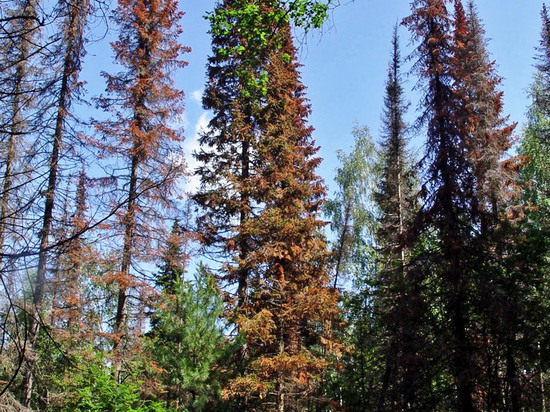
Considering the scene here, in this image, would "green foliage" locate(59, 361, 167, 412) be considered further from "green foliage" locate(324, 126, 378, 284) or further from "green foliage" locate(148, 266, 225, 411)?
"green foliage" locate(324, 126, 378, 284)

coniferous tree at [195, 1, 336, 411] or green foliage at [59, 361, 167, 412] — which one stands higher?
coniferous tree at [195, 1, 336, 411]

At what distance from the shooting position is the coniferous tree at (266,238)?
13938mm

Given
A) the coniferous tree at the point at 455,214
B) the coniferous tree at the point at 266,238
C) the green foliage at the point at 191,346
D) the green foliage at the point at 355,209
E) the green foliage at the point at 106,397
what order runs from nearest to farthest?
the green foliage at the point at 106,397 → the coniferous tree at the point at 455,214 → the green foliage at the point at 191,346 → the coniferous tree at the point at 266,238 → the green foliage at the point at 355,209

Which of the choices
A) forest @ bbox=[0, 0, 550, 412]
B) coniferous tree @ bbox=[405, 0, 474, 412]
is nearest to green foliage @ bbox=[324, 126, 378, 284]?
forest @ bbox=[0, 0, 550, 412]

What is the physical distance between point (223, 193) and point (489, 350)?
8996 mm

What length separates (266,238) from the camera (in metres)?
15.3

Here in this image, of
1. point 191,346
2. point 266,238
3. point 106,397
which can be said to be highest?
point 266,238

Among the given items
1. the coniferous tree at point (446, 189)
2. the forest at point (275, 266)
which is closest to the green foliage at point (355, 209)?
the forest at point (275, 266)

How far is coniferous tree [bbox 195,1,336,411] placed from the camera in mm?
13938

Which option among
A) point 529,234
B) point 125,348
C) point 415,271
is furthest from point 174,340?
point 529,234

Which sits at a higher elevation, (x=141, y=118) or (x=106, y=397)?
(x=141, y=118)

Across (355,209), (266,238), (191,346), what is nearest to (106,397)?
(191,346)

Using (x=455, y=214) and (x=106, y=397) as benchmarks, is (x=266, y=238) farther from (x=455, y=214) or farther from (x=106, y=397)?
(x=106, y=397)

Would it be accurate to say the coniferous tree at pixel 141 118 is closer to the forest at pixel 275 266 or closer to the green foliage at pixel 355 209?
the forest at pixel 275 266
